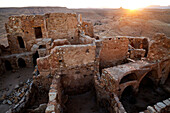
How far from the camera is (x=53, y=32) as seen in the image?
32.3ft

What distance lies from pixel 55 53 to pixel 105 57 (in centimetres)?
372

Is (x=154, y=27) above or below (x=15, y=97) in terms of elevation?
above

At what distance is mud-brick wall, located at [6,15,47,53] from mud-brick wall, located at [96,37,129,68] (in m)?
5.84

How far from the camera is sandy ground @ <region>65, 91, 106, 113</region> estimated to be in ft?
19.0

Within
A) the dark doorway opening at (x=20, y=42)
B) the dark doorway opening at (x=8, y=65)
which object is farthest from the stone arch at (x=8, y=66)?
the dark doorway opening at (x=20, y=42)

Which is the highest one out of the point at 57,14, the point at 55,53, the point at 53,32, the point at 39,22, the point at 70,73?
the point at 57,14

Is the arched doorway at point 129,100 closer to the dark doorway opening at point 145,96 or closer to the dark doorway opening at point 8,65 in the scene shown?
the dark doorway opening at point 145,96

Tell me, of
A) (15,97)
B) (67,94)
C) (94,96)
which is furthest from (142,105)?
(15,97)

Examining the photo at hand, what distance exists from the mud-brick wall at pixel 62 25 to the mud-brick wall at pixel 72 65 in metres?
4.71

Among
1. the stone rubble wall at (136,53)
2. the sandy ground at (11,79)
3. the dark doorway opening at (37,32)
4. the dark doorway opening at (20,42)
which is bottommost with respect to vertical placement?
the sandy ground at (11,79)

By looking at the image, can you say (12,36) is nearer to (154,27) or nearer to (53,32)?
(53,32)

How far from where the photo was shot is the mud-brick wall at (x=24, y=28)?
31.2 feet

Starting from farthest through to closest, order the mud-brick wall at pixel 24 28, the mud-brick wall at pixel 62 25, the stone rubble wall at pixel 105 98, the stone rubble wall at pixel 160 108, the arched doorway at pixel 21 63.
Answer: the arched doorway at pixel 21 63 < the mud-brick wall at pixel 24 28 < the mud-brick wall at pixel 62 25 < the stone rubble wall at pixel 105 98 < the stone rubble wall at pixel 160 108

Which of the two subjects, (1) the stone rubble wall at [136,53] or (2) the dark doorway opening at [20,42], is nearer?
(1) the stone rubble wall at [136,53]
